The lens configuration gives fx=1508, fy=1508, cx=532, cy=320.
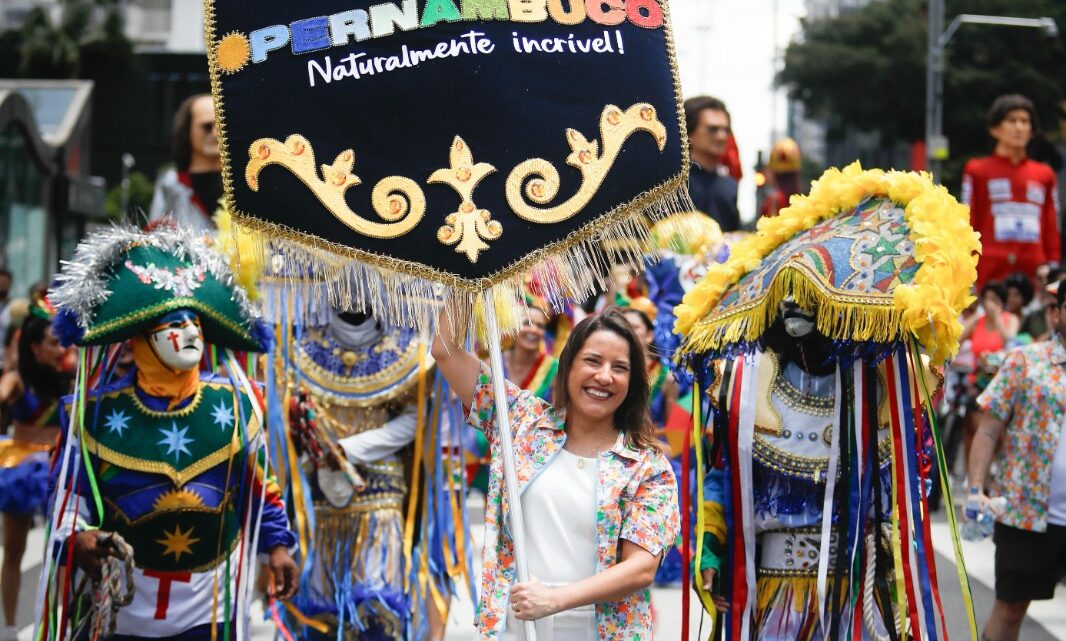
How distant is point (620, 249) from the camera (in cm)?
399

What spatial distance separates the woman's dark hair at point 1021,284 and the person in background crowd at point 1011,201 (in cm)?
13

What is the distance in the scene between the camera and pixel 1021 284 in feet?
37.0

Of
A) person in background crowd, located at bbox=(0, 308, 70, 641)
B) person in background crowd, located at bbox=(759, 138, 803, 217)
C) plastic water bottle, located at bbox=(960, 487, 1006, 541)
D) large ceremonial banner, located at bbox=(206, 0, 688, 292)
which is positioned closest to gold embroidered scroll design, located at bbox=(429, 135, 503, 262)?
large ceremonial banner, located at bbox=(206, 0, 688, 292)

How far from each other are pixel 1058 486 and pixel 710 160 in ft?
10.7

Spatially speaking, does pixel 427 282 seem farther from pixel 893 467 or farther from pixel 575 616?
pixel 893 467

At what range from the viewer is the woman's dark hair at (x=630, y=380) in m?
4.10

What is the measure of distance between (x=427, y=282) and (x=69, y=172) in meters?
23.8

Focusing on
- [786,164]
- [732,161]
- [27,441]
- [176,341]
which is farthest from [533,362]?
[786,164]

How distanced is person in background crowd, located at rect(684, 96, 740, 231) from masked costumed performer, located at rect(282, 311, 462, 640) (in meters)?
2.28

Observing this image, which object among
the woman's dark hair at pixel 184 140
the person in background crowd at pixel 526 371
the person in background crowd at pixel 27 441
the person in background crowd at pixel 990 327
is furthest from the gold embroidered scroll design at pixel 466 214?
the person in background crowd at pixel 990 327

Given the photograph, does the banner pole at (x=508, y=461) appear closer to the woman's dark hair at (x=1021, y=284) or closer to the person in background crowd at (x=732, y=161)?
the person in background crowd at (x=732, y=161)

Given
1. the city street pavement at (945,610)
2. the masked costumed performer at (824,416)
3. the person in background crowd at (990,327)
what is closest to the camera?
the masked costumed performer at (824,416)

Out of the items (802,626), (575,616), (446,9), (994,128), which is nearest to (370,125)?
(446,9)

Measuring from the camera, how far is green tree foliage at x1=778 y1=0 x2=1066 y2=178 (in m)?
34.9
